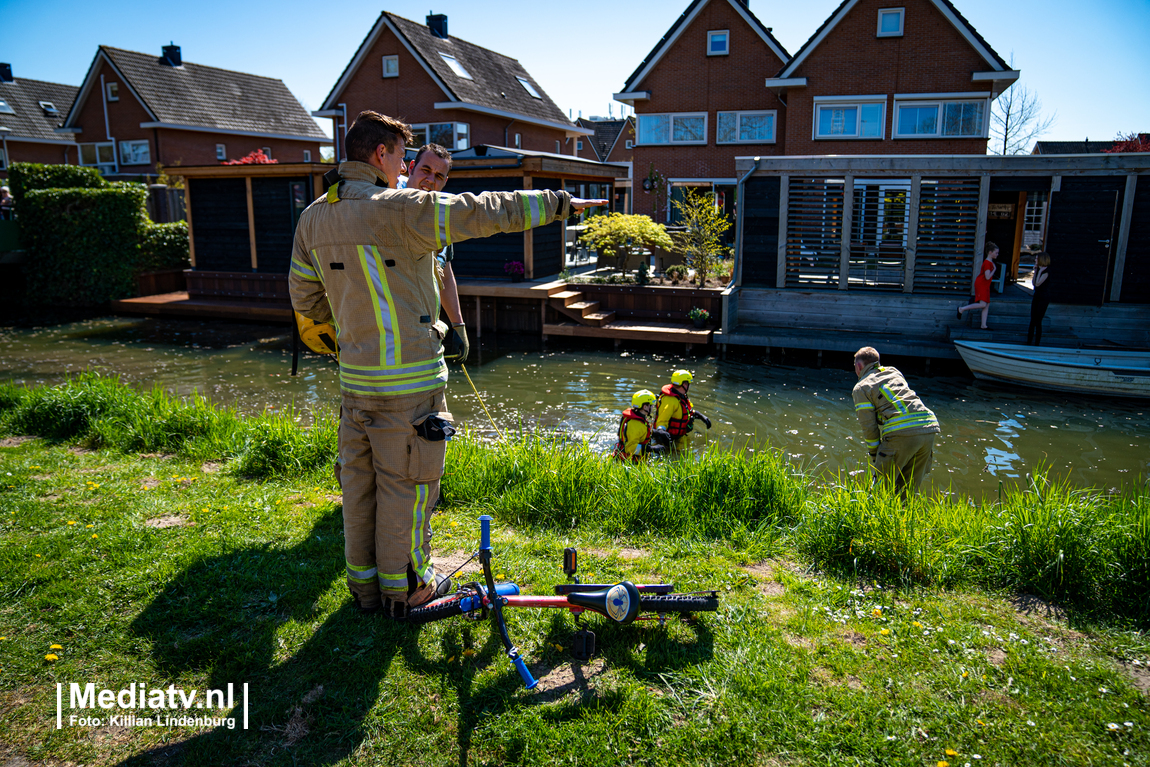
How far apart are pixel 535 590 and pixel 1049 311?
1421cm

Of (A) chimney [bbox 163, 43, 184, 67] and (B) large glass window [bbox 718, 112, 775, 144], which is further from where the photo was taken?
(A) chimney [bbox 163, 43, 184, 67]

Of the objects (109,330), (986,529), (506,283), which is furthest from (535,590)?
(109,330)

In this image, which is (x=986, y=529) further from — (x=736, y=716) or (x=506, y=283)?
(x=506, y=283)

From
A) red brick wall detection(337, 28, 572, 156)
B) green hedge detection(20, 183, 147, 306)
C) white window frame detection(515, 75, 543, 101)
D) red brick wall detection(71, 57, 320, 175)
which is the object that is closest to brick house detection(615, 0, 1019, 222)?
red brick wall detection(337, 28, 572, 156)

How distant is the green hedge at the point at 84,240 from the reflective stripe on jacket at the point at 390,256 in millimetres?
21063

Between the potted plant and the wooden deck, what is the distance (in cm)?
1028

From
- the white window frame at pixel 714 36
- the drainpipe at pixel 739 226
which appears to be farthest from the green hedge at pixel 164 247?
the white window frame at pixel 714 36

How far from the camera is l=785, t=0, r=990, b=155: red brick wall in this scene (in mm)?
22797

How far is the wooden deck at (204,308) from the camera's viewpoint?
1925 centimetres

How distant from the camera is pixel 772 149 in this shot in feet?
86.3

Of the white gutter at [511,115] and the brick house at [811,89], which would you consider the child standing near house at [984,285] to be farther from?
the white gutter at [511,115]

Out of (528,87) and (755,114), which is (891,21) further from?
(528,87)

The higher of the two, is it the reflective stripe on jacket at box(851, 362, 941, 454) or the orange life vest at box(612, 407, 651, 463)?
the reflective stripe on jacket at box(851, 362, 941, 454)

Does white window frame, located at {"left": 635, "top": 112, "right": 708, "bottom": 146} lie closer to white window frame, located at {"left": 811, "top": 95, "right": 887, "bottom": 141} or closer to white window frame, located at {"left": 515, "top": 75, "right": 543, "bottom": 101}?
white window frame, located at {"left": 811, "top": 95, "right": 887, "bottom": 141}
